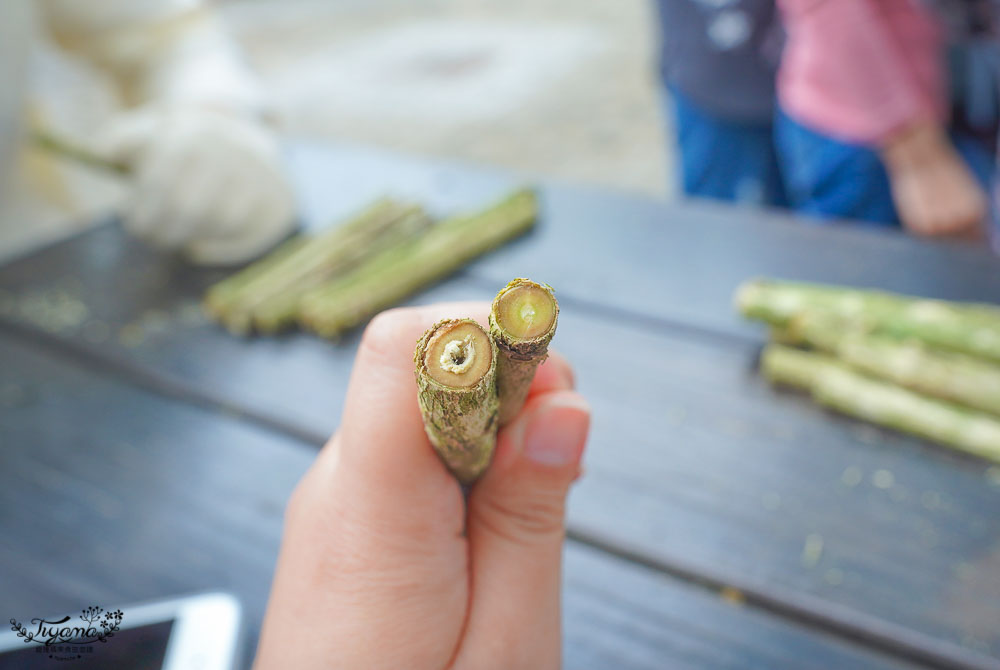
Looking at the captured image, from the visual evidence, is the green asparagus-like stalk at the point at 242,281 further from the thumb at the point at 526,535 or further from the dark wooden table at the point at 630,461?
the thumb at the point at 526,535

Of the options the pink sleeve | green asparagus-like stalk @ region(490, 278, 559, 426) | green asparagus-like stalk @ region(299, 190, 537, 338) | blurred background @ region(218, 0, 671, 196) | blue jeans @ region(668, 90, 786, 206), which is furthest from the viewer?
blurred background @ region(218, 0, 671, 196)

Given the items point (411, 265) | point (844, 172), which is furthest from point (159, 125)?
point (844, 172)

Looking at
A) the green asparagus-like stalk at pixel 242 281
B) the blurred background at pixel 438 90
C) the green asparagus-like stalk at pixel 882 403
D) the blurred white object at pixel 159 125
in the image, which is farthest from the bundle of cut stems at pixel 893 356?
the blurred background at pixel 438 90

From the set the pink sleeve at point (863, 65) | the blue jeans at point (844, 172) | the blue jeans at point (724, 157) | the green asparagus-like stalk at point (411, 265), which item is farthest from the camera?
the blue jeans at point (724, 157)

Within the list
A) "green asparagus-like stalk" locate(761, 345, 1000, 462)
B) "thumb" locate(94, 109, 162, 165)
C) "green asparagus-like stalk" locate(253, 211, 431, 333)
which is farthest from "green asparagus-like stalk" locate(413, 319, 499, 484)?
"thumb" locate(94, 109, 162, 165)

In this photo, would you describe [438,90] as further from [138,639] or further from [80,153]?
[138,639]

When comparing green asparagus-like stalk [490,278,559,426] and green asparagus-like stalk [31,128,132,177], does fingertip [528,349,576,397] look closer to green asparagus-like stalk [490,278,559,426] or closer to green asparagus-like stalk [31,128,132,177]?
green asparagus-like stalk [490,278,559,426]
